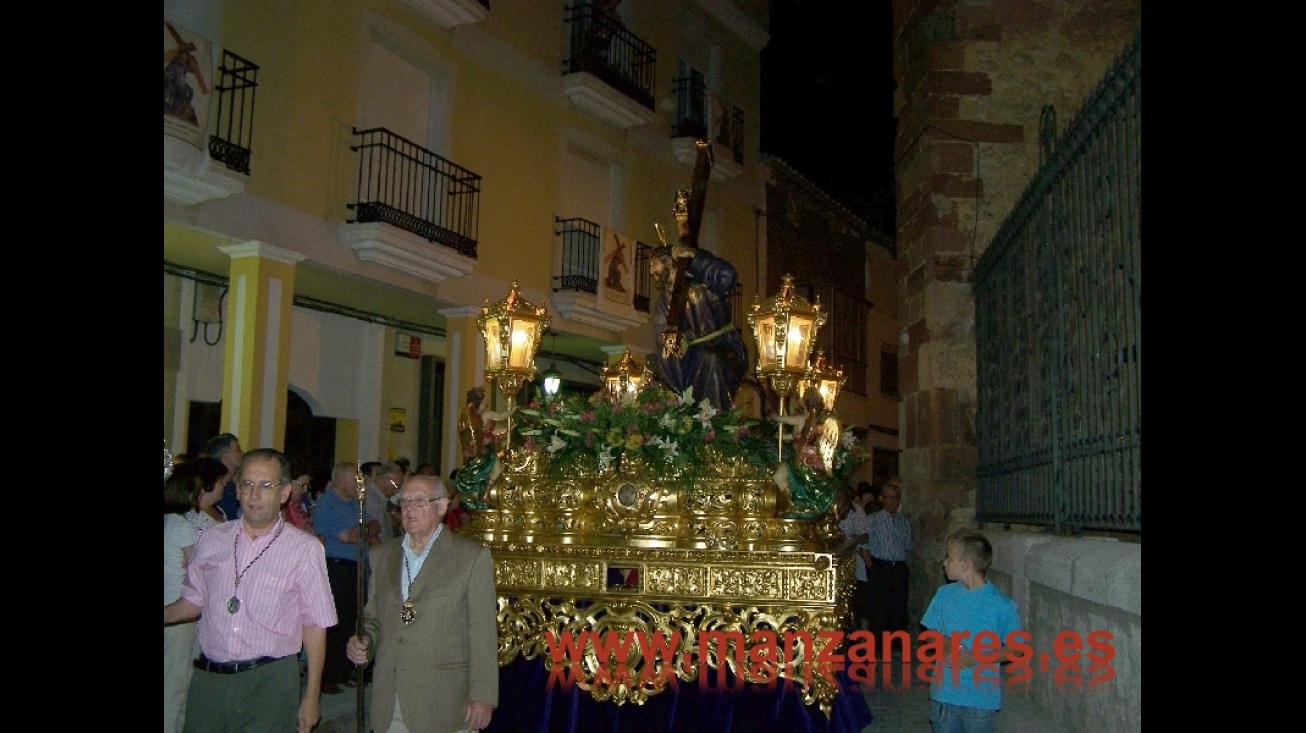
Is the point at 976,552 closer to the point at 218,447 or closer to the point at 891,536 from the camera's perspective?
the point at 218,447

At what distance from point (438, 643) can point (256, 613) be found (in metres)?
0.68

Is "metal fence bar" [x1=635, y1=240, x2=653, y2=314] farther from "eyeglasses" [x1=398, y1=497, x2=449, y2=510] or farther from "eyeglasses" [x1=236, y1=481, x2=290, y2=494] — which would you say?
"eyeglasses" [x1=236, y1=481, x2=290, y2=494]

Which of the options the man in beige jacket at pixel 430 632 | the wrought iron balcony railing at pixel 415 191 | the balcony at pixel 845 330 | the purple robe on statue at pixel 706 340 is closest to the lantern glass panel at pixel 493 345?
the purple robe on statue at pixel 706 340

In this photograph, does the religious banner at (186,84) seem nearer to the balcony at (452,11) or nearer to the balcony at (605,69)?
the balcony at (452,11)

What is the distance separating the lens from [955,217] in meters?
9.27

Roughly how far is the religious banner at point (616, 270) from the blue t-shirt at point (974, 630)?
40.1ft

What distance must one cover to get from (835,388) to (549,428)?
3.07m

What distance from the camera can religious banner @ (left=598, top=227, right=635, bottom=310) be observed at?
16469mm

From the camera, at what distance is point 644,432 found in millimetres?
5770

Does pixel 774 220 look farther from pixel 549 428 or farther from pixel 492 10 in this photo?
pixel 549 428

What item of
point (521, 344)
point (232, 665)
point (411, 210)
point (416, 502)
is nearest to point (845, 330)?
point (411, 210)

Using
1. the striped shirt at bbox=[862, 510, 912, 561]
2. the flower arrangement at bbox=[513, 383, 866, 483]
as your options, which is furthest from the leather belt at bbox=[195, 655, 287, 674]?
the striped shirt at bbox=[862, 510, 912, 561]

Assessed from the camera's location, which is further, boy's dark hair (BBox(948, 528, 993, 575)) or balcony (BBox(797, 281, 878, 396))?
balcony (BBox(797, 281, 878, 396))

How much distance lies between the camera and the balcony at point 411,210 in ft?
40.5
